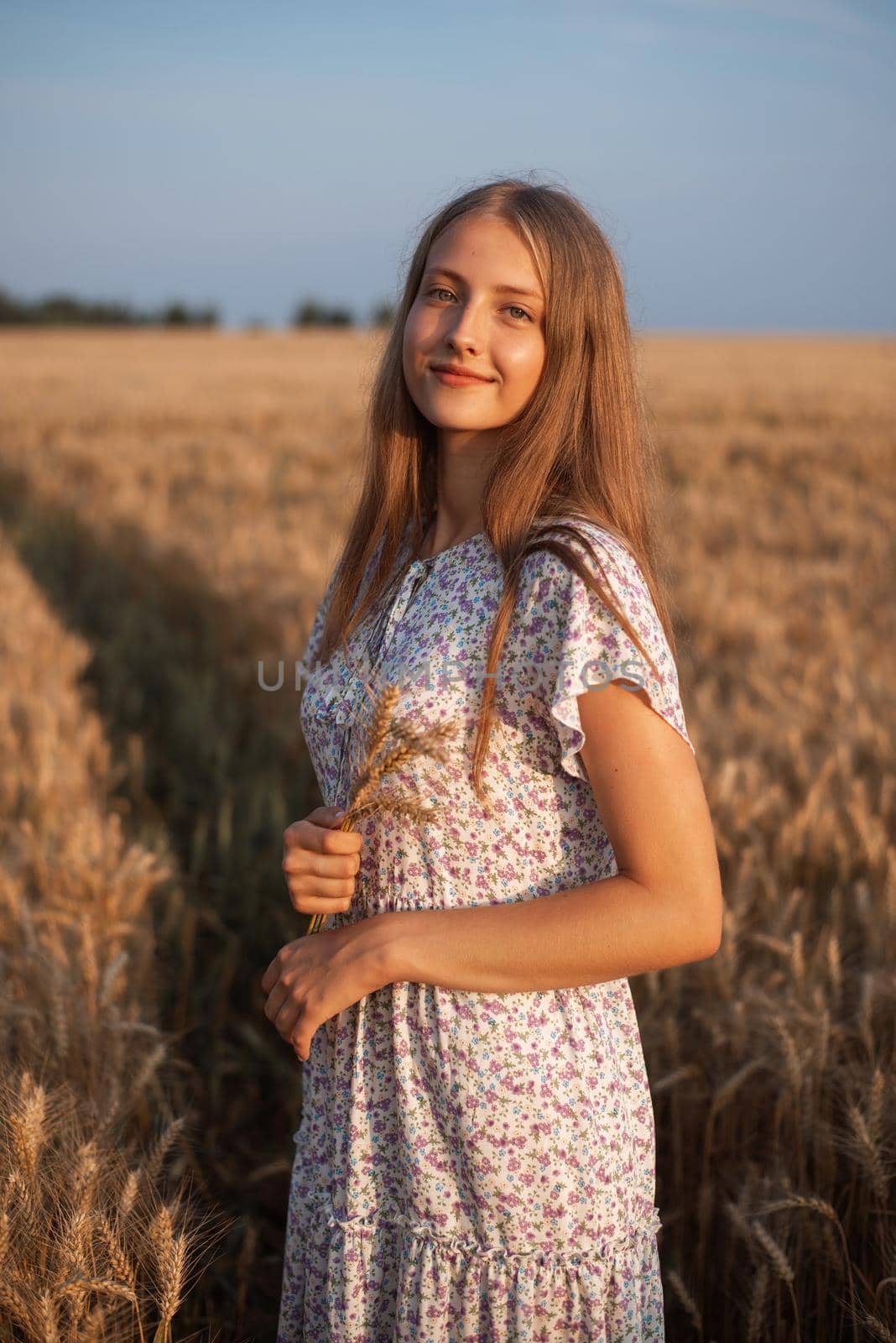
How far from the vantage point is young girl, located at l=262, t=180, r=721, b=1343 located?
124 centimetres

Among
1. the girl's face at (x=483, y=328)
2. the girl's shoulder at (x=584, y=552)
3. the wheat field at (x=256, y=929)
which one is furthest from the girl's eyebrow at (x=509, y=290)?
the wheat field at (x=256, y=929)

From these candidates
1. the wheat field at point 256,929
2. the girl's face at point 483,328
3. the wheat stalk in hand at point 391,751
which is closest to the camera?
the wheat stalk in hand at point 391,751

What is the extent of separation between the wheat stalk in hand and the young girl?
0.14ft

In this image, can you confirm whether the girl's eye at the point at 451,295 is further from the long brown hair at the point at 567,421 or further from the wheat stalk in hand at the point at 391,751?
the wheat stalk in hand at the point at 391,751

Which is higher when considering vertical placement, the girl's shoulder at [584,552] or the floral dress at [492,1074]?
the girl's shoulder at [584,552]

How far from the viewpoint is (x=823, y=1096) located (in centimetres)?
229

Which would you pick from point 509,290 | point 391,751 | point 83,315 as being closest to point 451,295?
point 509,290

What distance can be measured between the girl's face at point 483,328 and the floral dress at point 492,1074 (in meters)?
0.18

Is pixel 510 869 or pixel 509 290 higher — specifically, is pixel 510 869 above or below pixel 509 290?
below

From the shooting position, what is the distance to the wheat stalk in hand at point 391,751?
1104 millimetres

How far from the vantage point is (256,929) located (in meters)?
3.36

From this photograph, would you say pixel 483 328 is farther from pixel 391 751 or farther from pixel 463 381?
pixel 391 751

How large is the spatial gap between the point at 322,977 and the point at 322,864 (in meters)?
0.15

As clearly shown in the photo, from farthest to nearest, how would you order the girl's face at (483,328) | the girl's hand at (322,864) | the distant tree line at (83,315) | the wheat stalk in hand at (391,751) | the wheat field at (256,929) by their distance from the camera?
the distant tree line at (83,315), the wheat field at (256,929), the girl's face at (483,328), the girl's hand at (322,864), the wheat stalk in hand at (391,751)
